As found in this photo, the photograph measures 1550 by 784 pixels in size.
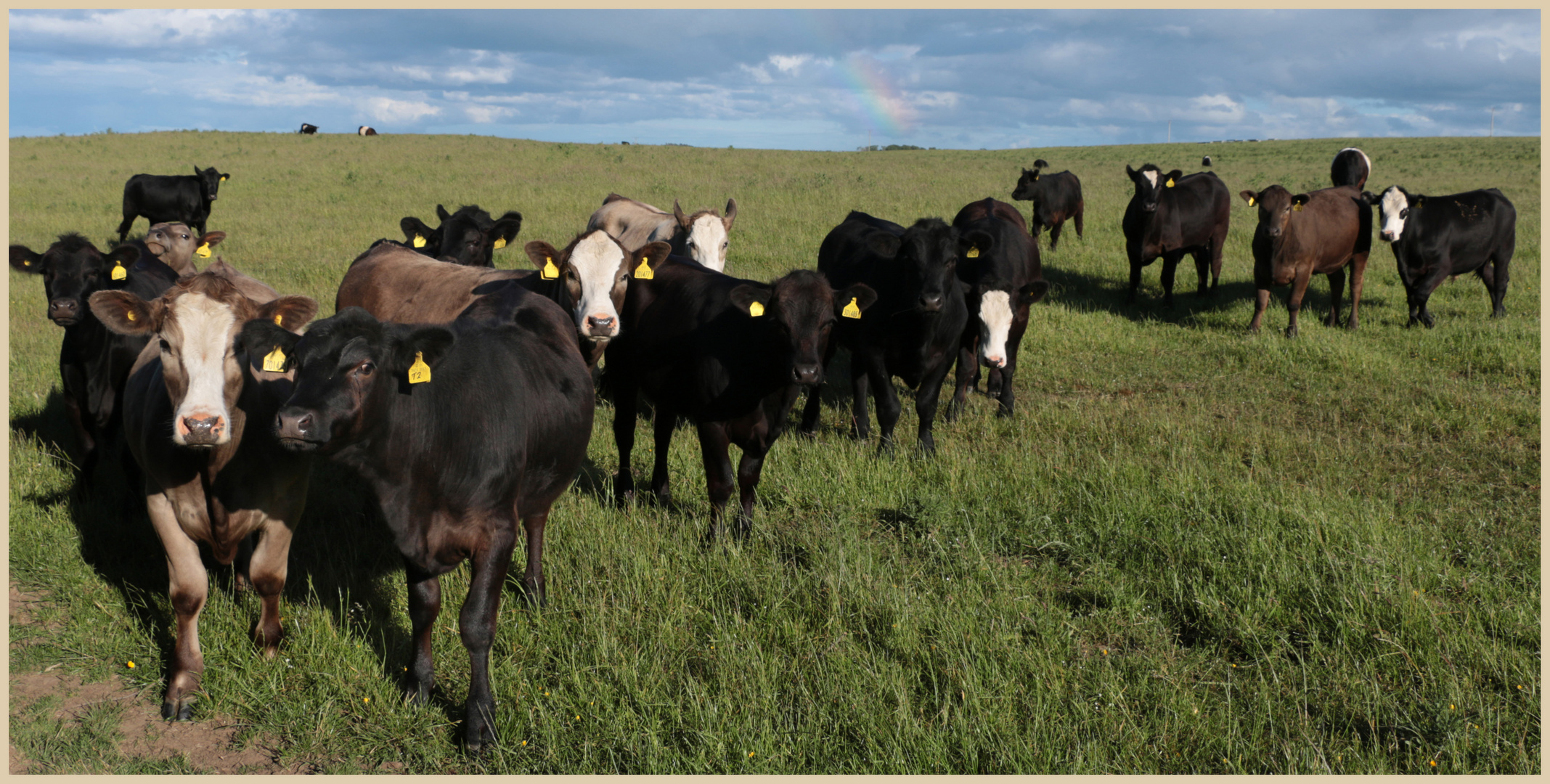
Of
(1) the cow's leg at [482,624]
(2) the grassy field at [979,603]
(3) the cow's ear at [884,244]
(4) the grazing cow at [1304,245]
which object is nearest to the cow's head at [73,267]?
(2) the grassy field at [979,603]

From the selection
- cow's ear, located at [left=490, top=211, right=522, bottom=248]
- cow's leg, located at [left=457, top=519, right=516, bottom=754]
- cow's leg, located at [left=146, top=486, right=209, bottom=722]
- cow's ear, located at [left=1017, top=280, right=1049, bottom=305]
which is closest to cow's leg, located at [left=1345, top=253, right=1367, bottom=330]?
cow's ear, located at [left=1017, top=280, right=1049, bottom=305]

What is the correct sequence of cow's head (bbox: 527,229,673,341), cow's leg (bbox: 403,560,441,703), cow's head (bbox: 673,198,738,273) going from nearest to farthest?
cow's leg (bbox: 403,560,441,703) < cow's head (bbox: 527,229,673,341) < cow's head (bbox: 673,198,738,273)

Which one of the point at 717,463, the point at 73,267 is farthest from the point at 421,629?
the point at 73,267

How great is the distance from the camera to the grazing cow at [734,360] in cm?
515

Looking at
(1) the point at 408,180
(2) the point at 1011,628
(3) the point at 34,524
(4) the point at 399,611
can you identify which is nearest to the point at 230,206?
(1) the point at 408,180

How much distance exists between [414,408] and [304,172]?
98.1 ft

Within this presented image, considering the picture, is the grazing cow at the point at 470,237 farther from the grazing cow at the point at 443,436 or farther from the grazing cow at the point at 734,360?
the grazing cow at the point at 443,436

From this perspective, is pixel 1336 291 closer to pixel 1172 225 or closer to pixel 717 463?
pixel 1172 225

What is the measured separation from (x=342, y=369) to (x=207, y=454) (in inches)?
44.7

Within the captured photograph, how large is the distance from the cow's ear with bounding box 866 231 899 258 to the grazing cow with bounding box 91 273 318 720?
14.7 ft

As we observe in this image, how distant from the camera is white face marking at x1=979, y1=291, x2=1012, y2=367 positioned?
7.64 m

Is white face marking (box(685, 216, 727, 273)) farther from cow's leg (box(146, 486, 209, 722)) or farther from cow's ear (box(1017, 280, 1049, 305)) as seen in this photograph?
cow's leg (box(146, 486, 209, 722))

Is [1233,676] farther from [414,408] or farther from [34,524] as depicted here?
[34,524]

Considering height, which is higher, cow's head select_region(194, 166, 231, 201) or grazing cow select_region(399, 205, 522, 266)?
cow's head select_region(194, 166, 231, 201)
